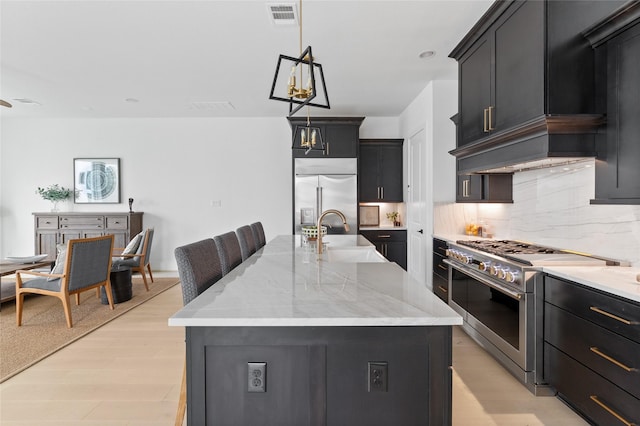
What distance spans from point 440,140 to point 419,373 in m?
3.47

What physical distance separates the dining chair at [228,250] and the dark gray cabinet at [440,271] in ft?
7.37

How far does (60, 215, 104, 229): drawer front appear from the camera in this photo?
570 cm

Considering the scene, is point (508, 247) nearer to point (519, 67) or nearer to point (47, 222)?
point (519, 67)

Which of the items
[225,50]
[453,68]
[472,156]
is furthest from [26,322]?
[453,68]

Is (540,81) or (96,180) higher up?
(540,81)

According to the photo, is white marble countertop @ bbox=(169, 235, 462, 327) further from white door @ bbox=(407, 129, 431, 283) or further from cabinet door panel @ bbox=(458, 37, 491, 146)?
white door @ bbox=(407, 129, 431, 283)

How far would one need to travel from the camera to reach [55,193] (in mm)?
5945

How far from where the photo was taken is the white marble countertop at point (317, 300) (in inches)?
42.8

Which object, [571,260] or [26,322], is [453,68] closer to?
[571,260]

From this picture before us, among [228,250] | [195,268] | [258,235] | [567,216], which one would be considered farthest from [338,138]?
[195,268]

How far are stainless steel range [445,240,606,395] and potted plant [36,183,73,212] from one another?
21.5 feet

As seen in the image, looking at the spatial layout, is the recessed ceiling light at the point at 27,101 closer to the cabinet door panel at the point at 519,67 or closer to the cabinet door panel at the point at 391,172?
the cabinet door panel at the point at 391,172

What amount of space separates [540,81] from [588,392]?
1812 mm

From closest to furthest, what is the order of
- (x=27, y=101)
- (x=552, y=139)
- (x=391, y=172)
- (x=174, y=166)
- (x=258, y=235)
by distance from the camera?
1. (x=552, y=139)
2. (x=258, y=235)
3. (x=27, y=101)
4. (x=391, y=172)
5. (x=174, y=166)
